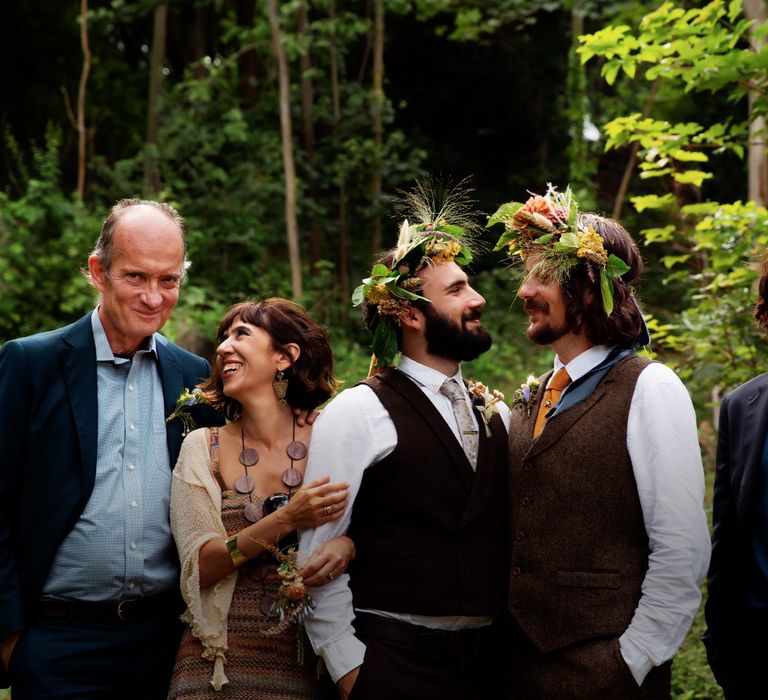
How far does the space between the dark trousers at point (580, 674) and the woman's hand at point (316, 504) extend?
25.9 inches

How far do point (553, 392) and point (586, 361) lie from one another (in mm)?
179

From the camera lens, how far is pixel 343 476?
3102 mm

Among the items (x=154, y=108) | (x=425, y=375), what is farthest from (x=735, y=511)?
(x=154, y=108)

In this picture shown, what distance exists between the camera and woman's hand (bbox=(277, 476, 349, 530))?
3.04m

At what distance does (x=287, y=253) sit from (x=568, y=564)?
35.3 feet

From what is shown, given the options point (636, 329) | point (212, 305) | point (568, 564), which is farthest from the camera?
point (212, 305)

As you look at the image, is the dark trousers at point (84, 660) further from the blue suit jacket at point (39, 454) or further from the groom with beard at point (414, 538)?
the groom with beard at point (414, 538)

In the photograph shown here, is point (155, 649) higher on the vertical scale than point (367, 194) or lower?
lower

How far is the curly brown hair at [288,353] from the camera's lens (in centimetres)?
351

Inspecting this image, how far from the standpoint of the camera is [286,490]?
10.9ft

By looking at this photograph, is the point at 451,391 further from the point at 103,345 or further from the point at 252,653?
the point at 103,345

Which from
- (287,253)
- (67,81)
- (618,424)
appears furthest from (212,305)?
(618,424)

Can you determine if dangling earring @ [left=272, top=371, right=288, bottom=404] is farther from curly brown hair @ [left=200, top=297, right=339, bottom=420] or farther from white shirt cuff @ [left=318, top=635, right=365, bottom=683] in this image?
white shirt cuff @ [left=318, top=635, right=365, bottom=683]

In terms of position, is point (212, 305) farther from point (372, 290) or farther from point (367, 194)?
point (372, 290)
